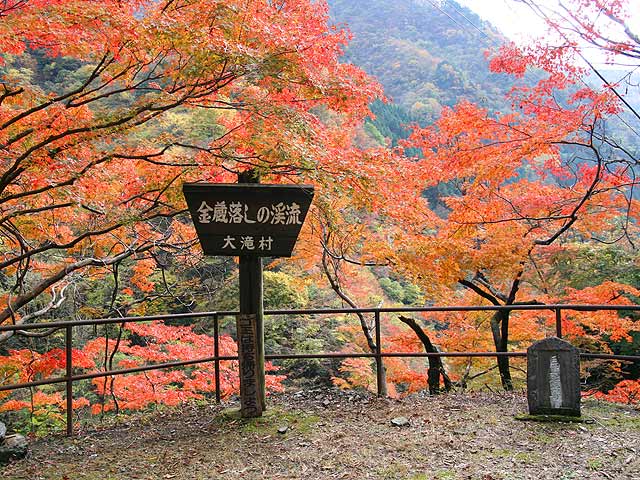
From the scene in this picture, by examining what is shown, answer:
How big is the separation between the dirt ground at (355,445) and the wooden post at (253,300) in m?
0.27

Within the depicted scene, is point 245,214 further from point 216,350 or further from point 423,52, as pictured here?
point 423,52

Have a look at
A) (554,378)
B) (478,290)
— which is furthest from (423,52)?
(554,378)

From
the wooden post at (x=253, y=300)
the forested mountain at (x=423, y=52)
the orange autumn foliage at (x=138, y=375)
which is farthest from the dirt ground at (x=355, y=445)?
the forested mountain at (x=423, y=52)

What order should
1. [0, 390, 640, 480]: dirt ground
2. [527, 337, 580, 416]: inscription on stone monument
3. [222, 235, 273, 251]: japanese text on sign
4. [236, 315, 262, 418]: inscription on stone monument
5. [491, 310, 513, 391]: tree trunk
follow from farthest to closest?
1. [491, 310, 513, 391]: tree trunk
2. [236, 315, 262, 418]: inscription on stone monument
3. [222, 235, 273, 251]: japanese text on sign
4. [527, 337, 580, 416]: inscription on stone monument
5. [0, 390, 640, 480]: dirt ground

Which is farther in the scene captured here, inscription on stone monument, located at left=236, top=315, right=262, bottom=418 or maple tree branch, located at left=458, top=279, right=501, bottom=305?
maple tree branch, located at left=458, top=279, right=501, bottom=305

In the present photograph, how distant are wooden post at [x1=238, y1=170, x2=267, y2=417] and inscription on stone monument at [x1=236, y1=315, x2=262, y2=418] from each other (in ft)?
0.04

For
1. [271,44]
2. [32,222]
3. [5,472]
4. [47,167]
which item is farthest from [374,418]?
[32,222]

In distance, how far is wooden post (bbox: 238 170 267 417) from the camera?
20.0 ft

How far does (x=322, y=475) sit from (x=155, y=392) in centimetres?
728

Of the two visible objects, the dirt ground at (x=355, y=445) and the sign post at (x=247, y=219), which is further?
the sign post at (x=247, y=219)

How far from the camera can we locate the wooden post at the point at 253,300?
6105mm

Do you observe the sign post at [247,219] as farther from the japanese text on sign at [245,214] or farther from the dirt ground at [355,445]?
the dirt ground at [355,445]

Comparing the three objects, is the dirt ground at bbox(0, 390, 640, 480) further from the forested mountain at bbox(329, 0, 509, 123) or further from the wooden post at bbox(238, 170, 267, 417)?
the forested mountain at bbox(329, 0, 509, 123)

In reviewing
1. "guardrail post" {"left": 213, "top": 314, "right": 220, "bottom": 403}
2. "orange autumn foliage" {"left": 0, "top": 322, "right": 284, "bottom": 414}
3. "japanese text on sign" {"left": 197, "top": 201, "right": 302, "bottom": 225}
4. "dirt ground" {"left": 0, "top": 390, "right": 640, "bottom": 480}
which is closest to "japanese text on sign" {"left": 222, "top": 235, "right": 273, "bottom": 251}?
"japanese text on sign" {"left": 197, "top": 201, "right": 302, "bottom": 225}
